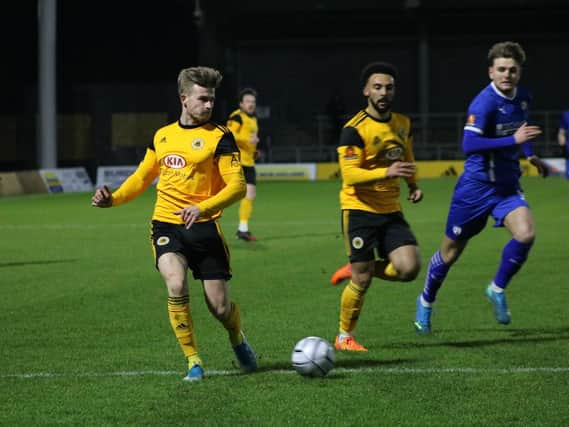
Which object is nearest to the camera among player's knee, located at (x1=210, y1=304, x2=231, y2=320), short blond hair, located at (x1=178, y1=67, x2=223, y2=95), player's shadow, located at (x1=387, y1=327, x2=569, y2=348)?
short blond hair, located at (x1=178, y1=67, x2=223, y2=95)

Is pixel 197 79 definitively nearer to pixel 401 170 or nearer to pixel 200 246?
pixel 200 246

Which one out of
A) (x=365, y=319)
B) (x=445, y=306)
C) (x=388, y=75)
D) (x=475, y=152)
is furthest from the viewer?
(x=445, y=306)

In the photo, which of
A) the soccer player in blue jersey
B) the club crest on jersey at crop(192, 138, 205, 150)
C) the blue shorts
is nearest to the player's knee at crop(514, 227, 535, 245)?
the soccer player in blue jersey

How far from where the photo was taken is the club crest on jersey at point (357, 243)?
8.09m

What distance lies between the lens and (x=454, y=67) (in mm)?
44094

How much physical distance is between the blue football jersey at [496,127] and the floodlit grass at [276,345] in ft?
4.06

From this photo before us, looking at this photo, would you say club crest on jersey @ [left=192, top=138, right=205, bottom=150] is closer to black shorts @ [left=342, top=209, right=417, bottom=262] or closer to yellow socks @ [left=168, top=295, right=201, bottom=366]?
yellow socks @ [left=168, top=295, right=201, bottom=366]

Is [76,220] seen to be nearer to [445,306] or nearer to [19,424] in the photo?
[445,306]

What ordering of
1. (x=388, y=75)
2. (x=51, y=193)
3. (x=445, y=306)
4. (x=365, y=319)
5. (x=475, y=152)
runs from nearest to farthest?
(x=388, y=75) < (x=475, y=152) < (x=365, y=319) < (x=445, y=306) < (x=51, y=193)

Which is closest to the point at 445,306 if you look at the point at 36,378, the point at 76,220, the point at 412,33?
the point at 36,378

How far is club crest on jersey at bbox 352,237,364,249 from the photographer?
8.09 m

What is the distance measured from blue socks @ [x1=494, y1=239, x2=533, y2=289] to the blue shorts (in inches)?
7.7

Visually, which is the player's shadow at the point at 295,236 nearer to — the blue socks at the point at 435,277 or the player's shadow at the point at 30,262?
the player's shadow at the point at 30,262

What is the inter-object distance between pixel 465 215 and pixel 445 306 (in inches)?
77.8
